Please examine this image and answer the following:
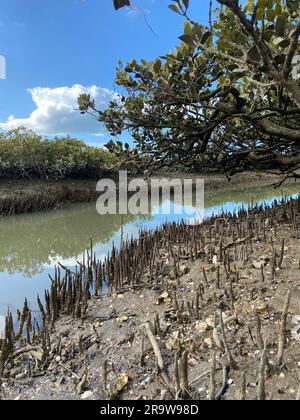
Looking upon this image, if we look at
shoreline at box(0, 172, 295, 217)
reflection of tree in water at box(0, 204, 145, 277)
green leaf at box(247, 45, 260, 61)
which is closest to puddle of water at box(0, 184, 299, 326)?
reflection of tree in water at box(0, 204, 145, 277)

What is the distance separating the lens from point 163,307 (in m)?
3.08

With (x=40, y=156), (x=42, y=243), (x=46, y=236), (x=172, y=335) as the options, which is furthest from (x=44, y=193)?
(x=172, y=335)

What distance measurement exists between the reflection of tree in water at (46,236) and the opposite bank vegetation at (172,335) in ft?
9.37

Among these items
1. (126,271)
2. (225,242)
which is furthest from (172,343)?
(225,242)

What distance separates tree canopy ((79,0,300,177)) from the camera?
1922mm

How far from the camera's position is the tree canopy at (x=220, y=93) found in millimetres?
1922

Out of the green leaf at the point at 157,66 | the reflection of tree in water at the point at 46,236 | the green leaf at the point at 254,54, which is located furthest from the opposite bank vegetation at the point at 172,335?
the reflection of tree in water at the point at 46,236

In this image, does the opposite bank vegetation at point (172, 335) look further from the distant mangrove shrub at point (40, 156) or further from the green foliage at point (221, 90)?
the distant mangrove shrub at point (40, 156)

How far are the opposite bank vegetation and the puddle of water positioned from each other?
79 centimetres

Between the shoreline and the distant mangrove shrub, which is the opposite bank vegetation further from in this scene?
the distant mangrove shrub

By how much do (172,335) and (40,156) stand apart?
56.4 feet
